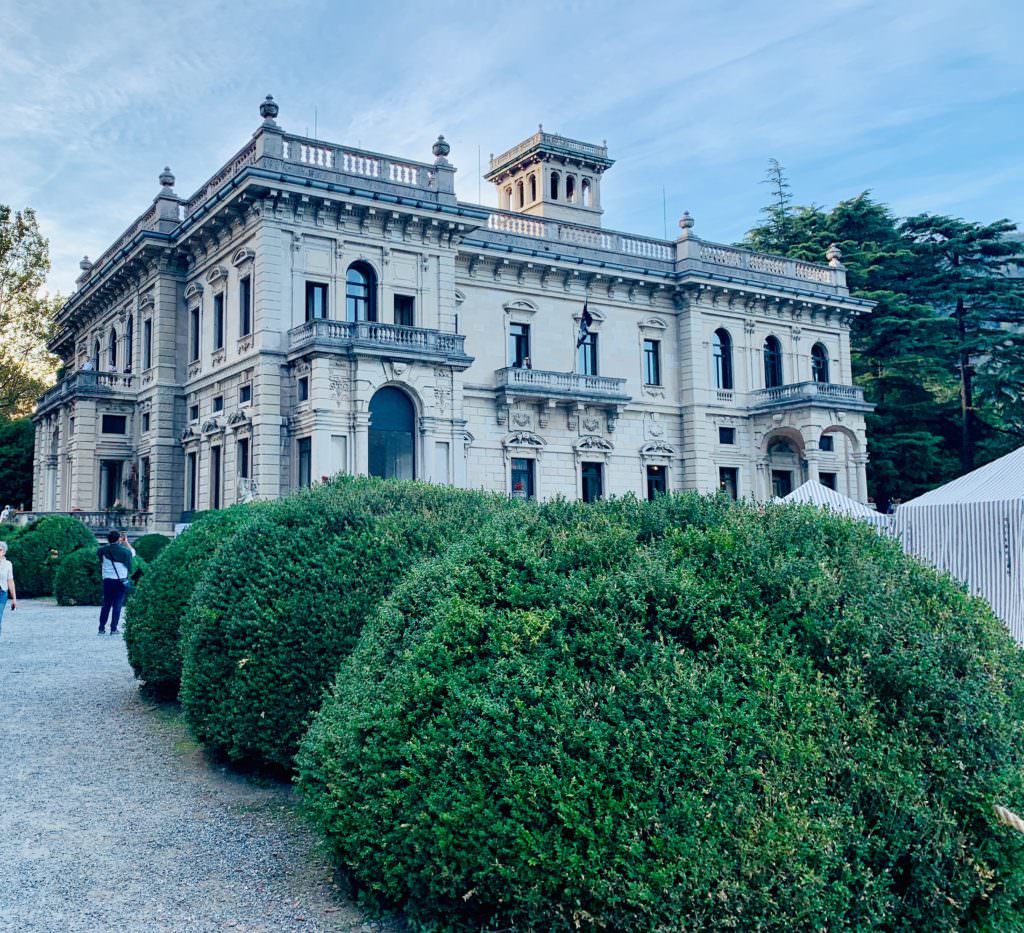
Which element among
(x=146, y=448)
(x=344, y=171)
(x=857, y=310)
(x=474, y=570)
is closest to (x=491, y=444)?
(x=344, y=171)

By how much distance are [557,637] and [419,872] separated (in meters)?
1.17

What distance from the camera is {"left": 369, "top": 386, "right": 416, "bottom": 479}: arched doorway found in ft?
88.4

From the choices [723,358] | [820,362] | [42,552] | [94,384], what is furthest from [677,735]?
[820,362]

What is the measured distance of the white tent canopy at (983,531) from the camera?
10531mm

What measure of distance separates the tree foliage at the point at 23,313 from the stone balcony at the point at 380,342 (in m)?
23.9

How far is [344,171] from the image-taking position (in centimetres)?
2784

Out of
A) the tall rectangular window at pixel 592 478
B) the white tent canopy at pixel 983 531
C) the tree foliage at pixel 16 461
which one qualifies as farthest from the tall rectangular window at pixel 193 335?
the white tent canopy at pixel 983 531

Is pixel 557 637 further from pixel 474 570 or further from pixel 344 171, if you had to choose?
pixel 344 171

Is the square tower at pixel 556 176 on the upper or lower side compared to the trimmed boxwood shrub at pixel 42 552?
upper

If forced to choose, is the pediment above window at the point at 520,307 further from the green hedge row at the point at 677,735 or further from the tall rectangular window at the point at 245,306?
the green hedge row at the point at 677,735

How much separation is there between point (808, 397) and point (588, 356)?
9.05m

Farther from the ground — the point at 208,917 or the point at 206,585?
the point at 206,585

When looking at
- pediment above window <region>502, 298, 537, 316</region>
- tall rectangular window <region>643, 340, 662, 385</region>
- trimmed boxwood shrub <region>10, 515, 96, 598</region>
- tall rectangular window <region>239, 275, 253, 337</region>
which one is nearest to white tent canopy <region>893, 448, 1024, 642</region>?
trimmed boxwood shrub <region>10, 515, 96, 598</region>

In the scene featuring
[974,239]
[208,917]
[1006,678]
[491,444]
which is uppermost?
[974,239]
